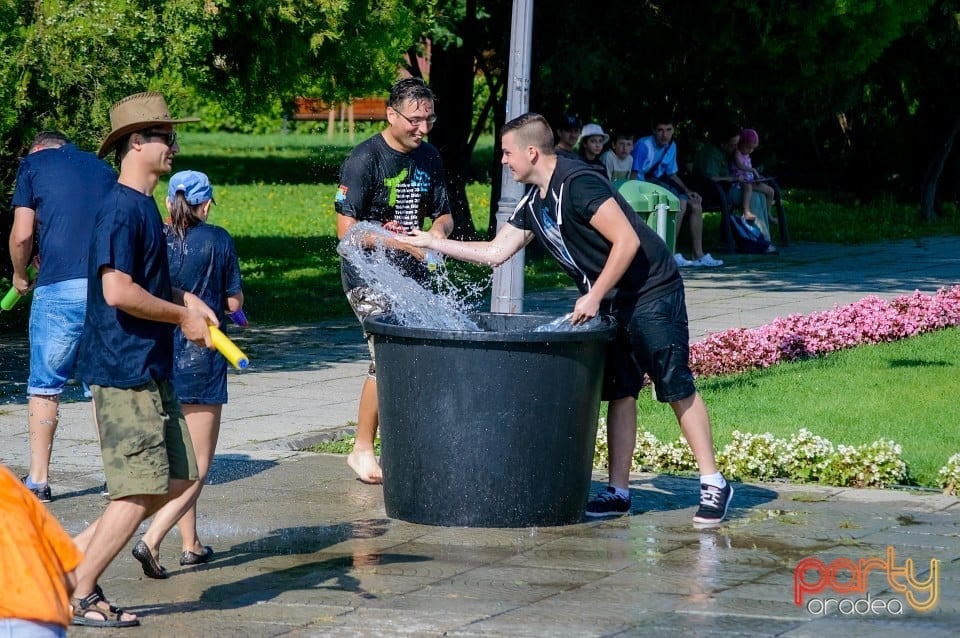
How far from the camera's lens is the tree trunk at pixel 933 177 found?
22.9 meters

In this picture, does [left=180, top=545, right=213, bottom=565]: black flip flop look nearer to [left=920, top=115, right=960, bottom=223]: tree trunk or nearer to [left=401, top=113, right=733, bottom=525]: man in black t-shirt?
[left=401, top=113, right=733, bottom=525]: man in black t-shirt

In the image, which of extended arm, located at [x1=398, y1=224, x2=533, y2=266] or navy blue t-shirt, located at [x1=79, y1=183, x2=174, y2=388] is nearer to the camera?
navy blue t-shirt, located at [x1=79, y1=183, x2=174, y2=388]

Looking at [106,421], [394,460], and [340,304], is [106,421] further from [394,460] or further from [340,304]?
[340,304]

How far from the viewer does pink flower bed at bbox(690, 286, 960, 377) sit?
35.2 feet

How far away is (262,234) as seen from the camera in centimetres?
2241

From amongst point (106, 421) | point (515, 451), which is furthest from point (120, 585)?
point (515, 451)

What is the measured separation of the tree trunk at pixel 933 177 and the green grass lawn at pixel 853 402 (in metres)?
12.1

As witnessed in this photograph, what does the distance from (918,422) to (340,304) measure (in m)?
7.13

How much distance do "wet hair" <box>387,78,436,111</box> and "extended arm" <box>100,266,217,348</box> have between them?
247cm

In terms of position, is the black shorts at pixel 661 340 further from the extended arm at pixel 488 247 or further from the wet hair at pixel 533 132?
the wet hair at pixel 533 132

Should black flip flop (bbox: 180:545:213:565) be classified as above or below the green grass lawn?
below

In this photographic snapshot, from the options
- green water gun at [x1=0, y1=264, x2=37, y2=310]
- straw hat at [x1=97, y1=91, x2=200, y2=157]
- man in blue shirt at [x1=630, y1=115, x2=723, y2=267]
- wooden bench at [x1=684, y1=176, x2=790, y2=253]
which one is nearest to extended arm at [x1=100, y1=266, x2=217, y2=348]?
straw hat at [x1=97, y1=91, x2=200, y2=157]

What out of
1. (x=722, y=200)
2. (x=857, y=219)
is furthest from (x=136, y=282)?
(x=857, y=219)

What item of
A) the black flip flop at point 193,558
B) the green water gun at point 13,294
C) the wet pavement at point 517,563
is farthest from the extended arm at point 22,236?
the black flip flop at point 193,558
